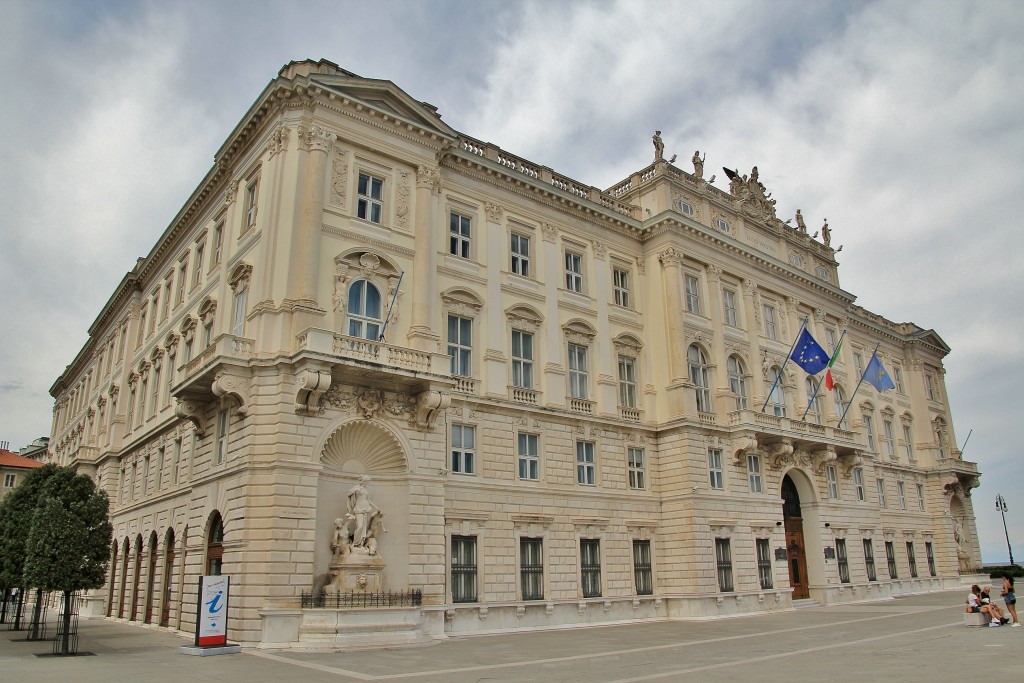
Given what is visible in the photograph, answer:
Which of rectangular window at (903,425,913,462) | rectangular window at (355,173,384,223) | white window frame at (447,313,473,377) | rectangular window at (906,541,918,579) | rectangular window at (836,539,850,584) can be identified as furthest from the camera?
rectangular window at (903,425,913,462)

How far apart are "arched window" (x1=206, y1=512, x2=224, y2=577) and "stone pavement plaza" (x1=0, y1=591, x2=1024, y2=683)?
99.1 inches

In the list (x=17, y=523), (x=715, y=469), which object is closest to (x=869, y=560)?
(x=715, y=469)

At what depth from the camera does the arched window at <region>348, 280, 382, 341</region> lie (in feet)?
→ 90.2

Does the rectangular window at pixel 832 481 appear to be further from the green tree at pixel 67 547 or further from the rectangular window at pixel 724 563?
the green tree at pixel 67 547

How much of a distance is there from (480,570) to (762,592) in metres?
16.2

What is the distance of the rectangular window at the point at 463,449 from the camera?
29328 millimetres

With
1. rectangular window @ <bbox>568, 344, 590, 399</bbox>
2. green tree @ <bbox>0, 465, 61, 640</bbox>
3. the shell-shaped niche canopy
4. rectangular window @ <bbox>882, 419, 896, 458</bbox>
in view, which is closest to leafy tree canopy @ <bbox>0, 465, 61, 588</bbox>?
green tree @ <bbox>0, 465, 61, 640</bbox>

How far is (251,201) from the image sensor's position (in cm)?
3041

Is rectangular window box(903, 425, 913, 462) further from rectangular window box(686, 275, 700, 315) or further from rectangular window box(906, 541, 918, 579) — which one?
rectangular window box(686, 275, 700, 315)

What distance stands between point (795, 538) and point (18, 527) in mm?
36771

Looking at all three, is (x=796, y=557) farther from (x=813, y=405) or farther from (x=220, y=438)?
(x=220, y=438)

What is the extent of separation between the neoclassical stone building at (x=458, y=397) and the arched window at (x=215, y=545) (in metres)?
0.14

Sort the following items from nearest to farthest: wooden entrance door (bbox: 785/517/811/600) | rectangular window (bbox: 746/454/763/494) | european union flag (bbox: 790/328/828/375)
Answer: european union flag (bbox: 790/328/828/375) → rectangular window (bbox: 746/454/763/494) → wooden entrance door (bbox: 785/517/811/600)

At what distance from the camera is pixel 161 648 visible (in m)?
23.1
